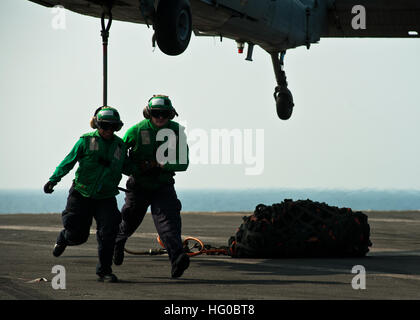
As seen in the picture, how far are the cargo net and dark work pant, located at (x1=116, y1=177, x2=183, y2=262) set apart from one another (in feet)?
8.48

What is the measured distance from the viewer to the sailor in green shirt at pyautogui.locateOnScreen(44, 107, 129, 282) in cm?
1042

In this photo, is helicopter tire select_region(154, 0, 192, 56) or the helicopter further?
the helicopter

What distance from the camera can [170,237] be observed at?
10.8m

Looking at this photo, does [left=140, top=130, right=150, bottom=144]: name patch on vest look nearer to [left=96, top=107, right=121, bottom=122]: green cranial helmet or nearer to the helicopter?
[left=96, top=107, right=121, bottom=122]: green cranial helmet

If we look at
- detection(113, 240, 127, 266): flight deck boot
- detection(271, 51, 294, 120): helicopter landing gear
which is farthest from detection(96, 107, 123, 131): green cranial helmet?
detection(271, 51, 294, 120): helicopter landing gear

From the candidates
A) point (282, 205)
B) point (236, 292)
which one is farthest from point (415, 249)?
point (236, 292)

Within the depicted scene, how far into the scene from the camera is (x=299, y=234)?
44.0 ft

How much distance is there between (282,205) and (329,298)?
5.09m

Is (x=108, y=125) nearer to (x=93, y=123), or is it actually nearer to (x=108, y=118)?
(x=108, y=118)

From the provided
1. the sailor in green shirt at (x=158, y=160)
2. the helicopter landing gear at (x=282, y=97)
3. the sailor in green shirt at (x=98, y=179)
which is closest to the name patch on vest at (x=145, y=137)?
the sailor in green shirt at (x=158, y=160)

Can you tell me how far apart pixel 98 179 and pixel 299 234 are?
13.7ft

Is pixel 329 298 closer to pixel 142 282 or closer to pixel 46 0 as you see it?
pixel 142 282

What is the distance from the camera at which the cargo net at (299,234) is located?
13406mm

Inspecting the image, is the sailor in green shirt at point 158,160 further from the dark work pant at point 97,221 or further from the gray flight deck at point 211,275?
the gray flight deck at point 211,275
